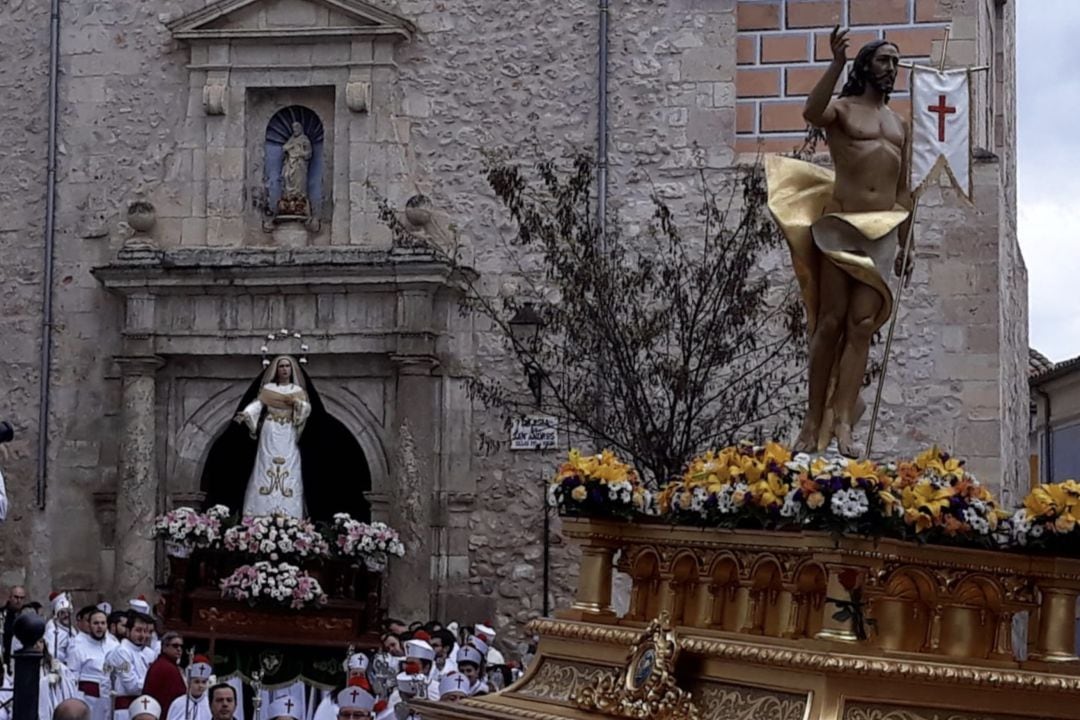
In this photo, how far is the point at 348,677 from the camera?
13805 millimetres

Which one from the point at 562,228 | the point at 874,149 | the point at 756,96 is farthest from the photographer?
the point at 756,96

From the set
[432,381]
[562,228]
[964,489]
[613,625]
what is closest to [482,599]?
[432,381]

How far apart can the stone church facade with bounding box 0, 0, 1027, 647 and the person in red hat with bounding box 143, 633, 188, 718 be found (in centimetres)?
502

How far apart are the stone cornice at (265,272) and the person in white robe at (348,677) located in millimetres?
5136

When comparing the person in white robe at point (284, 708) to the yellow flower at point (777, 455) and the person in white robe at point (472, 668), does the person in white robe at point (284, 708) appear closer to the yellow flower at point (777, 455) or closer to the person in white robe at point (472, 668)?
the person in white robe at point (472, 668)

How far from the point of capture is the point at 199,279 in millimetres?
18969

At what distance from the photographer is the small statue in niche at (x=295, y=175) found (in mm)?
19344

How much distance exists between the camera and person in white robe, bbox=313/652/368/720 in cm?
1330

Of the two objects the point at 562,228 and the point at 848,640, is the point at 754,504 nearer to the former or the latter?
the point at 848,640

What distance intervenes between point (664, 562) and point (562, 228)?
8.87m

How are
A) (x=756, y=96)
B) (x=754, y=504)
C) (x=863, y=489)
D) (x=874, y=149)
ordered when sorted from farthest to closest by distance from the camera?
(x=756, y=96) → (x=874, y=149) → (x=754, y=504) → (x=863, y=489)

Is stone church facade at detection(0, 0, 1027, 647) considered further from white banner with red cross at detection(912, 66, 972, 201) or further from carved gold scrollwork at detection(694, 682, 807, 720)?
carved gold scrollwork at detection(694, 682, 807, 720)

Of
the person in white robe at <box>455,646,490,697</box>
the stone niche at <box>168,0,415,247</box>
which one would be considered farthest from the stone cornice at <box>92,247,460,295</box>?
the person in white robe at <box>455,646,490,697</box>

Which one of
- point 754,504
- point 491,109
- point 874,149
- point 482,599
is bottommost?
point 482,599
